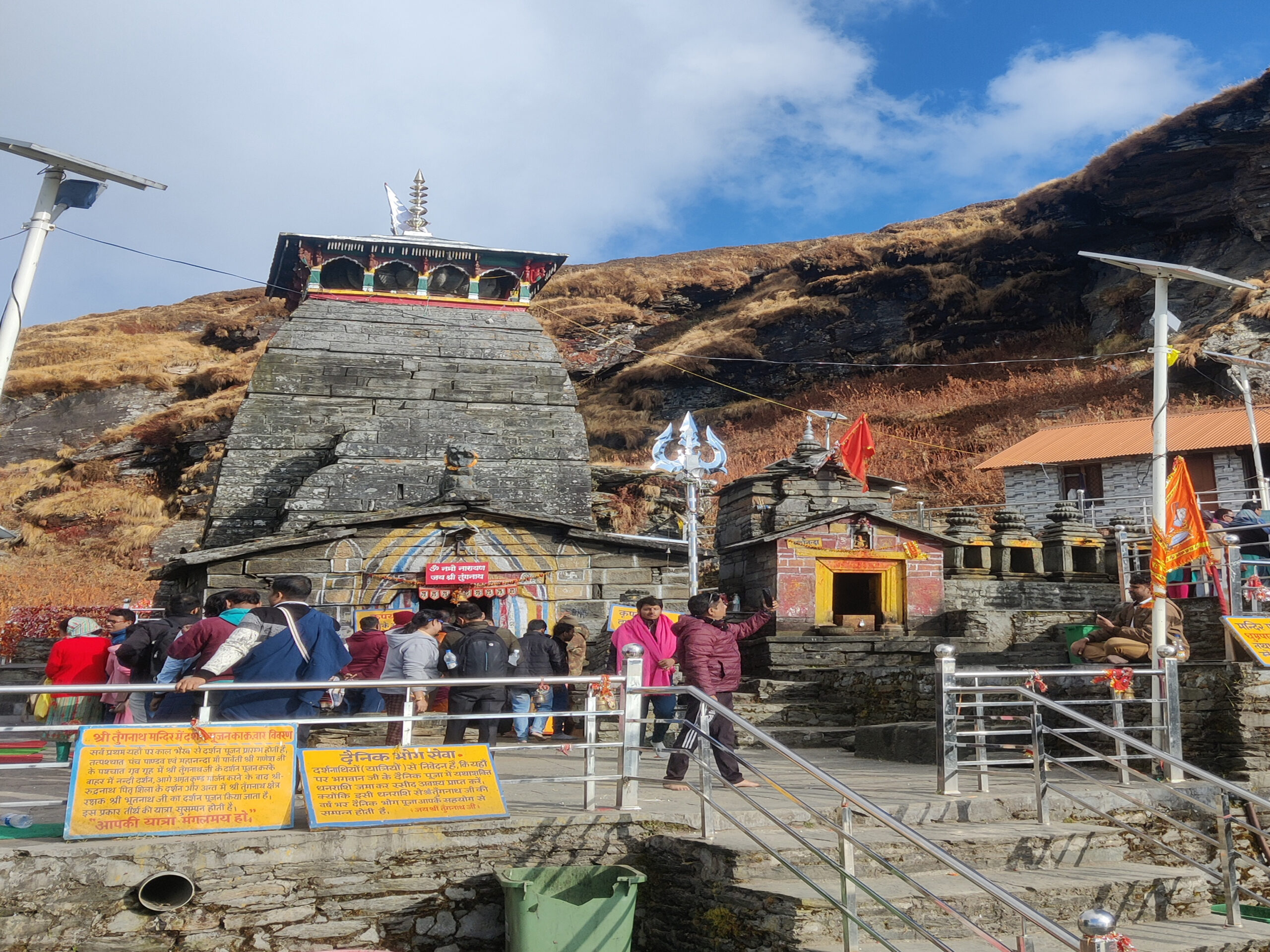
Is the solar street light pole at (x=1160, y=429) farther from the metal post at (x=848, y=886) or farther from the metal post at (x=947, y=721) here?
the metal post at (x=848, y=886)

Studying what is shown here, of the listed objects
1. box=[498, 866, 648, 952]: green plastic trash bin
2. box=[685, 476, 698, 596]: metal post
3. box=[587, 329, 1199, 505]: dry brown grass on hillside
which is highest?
box=[587, 329, 1199, 505]: dry brown grass on hillside

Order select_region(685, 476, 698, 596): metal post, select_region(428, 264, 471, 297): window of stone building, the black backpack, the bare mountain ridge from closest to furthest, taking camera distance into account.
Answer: the black backpack, select_region(685, 476, 698, 596): metal post, select_region(428, 264, 471, 297): window of stone building, the bare mountain ridge

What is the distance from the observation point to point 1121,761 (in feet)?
25.6

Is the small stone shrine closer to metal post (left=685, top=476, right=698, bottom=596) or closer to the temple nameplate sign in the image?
metal post (left=685, top=476, right=698, bottom=596)

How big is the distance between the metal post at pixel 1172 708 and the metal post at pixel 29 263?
9.64 metres

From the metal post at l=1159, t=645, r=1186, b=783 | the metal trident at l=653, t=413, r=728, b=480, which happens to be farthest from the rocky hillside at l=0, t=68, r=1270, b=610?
the metal post at l=1159, t=645, r=1186, b=783

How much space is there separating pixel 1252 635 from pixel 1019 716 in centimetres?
370

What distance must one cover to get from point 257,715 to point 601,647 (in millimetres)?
7740

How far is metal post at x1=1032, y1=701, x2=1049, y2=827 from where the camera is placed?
7.52 meters

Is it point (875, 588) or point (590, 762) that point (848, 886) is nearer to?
point (590, 762)

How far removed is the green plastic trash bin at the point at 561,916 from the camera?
6152 mm

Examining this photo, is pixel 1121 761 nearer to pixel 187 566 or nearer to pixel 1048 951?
pixel 1048 951

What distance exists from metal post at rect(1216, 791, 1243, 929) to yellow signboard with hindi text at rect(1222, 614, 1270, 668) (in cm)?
399

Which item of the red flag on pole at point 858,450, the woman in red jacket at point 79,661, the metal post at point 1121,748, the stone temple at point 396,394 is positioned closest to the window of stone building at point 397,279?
the stone temple at point 396,394
